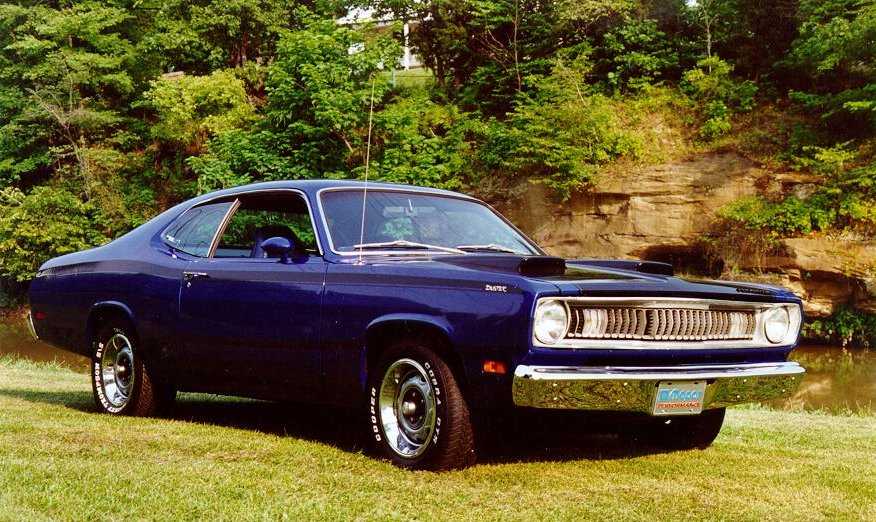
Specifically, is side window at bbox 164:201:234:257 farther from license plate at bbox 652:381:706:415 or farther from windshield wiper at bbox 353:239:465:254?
license plate at bbox 652:381:706:415

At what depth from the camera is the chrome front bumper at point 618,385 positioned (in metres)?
4.94

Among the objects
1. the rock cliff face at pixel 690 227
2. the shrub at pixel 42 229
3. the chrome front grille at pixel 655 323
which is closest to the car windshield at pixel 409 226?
the chrome front grille at pixel 655 323

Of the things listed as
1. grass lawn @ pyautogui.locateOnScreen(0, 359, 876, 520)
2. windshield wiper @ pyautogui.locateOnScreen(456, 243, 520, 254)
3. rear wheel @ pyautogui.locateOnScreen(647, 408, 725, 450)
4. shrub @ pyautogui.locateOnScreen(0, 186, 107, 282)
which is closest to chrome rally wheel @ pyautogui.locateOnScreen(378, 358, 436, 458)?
grass lawn @ pyautogui.locateOnScreen(0, 359, 876, 520)

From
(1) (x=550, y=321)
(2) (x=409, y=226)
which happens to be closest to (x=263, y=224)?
(2) (x=409, y=226)

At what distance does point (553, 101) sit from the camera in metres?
29.8

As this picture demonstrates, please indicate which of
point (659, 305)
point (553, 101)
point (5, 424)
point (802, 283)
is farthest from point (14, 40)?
point (659, 305)

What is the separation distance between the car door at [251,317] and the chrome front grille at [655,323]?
174 cm

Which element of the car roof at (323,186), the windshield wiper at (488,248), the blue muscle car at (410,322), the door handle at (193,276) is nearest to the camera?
the blue muscle car at (410,322)

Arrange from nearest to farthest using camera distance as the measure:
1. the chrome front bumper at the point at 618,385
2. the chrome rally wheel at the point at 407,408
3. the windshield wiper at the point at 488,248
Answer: the chrome front bumper at the point at 618,385
the chrome rally wheel at the point at 407,408
the windshield wiper at the point at 488,248

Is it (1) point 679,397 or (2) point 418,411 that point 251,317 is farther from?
(1) point 679,397

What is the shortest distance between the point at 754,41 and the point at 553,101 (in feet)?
20.3

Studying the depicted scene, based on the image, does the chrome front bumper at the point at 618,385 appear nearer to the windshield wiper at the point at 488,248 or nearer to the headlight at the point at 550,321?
the headlight at the point at 550,321

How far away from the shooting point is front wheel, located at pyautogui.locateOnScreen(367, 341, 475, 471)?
5246 mm

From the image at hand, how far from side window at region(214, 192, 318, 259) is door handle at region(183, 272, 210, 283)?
0.22 m
